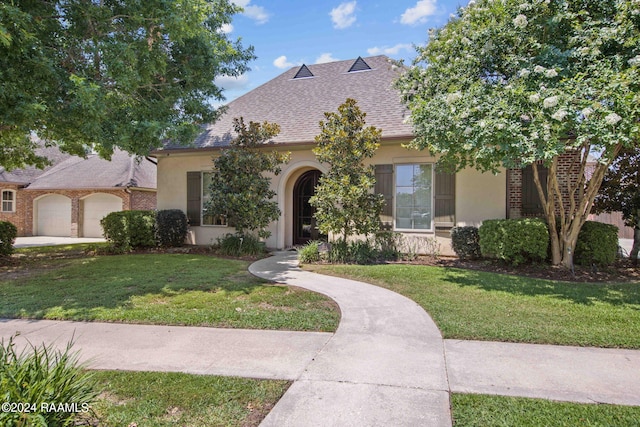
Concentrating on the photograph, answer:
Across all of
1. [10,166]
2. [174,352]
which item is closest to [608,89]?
[174,352]

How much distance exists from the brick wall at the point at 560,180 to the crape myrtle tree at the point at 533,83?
165 cm

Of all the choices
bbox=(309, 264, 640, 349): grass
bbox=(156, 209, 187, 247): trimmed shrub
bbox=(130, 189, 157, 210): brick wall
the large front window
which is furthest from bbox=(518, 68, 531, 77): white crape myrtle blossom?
bbox=(130, 189, 157, 210): brick wall

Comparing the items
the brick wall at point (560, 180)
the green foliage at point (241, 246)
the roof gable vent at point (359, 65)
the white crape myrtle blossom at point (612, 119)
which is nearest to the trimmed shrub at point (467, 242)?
the brick wall at point (560, 180)

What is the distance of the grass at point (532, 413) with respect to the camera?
2547 mm

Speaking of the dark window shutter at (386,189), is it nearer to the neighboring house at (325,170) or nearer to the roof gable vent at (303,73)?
the neighboring house at (325,170)

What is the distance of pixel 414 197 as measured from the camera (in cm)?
1037

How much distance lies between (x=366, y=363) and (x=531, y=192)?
818 cm

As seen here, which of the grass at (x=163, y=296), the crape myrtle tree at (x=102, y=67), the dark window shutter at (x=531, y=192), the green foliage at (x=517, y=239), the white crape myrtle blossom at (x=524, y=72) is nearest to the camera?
the grass at (x=163, y=296)

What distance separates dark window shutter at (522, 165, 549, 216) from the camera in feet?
31.1

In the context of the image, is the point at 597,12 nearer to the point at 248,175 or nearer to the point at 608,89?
the point at 608,89

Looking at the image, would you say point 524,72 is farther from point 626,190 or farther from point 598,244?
point 626,190

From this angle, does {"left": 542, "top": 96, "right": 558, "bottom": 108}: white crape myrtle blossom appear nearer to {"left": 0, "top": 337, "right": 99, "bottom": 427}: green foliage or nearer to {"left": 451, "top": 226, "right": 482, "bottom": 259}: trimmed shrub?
{"left": 451, "top": 226, "right": 482, "bottom": 259}: trimmed shrub

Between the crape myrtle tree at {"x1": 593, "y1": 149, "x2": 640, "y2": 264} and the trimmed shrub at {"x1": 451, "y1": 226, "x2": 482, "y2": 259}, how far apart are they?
338 cm

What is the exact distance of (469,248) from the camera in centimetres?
920
